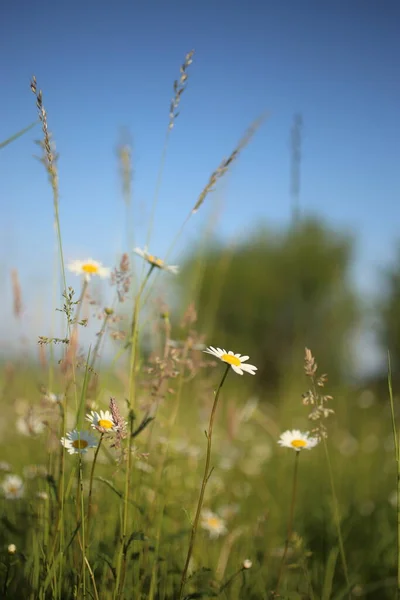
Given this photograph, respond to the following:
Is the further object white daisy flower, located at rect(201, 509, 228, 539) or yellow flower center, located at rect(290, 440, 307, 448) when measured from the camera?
white daisy flower, located at rect(201, 509, 228, 539)

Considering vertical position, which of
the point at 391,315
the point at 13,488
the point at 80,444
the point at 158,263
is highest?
the point at 391,315

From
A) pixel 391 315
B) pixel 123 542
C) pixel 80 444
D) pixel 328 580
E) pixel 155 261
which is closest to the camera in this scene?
pixel 123 542

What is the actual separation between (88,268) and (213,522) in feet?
3.45

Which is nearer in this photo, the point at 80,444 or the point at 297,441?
the point at 80,444

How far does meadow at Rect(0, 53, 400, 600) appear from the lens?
1.11 meters

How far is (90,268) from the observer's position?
4.65 feet

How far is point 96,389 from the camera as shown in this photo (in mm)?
1511

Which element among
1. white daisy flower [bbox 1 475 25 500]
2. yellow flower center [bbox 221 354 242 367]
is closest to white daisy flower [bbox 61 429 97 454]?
yellow flower center [bbox 221 354 242 367]

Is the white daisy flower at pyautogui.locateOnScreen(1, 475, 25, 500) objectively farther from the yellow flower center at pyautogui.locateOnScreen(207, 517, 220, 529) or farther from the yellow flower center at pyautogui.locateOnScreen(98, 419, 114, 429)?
the yellow flower center at pyautogui.locateOnScreen(98, 419, 114, 429)

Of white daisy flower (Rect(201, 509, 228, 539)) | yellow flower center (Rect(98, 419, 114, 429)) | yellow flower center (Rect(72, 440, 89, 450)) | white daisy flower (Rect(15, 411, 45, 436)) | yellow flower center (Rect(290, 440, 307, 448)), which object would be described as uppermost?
white daisy flower (Rect(15, 411, 45, 436))

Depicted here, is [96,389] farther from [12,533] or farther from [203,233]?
[203,233]

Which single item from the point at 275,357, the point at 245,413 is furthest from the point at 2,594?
the point at 275,357

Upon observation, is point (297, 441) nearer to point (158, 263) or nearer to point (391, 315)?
point (158, 263)

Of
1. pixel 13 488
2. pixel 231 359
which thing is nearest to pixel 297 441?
pixel 231 359
